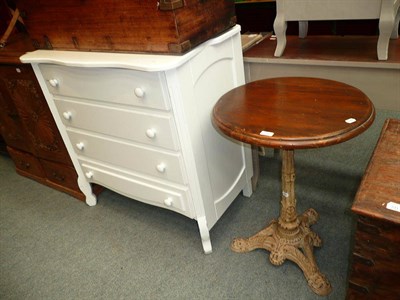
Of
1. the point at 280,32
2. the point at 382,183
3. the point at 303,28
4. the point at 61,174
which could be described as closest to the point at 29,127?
the point at 61,174

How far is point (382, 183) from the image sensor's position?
905 millimetres

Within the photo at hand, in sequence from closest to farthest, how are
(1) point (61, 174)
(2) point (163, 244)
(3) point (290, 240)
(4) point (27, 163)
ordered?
(3) point (290, 240), (2) point (163, 244), (1) point (61, 174), (4) point (27, 163)

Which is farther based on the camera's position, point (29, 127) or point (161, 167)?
point (29, 127)

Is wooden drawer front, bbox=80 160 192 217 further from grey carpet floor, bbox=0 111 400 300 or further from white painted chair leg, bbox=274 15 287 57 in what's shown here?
white painted chair leg, bbox=274 15 287 57

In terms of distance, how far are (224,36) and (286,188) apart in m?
0.69

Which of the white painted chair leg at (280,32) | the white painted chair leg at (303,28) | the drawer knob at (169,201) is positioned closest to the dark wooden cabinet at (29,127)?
the drawer knob at (169,201)

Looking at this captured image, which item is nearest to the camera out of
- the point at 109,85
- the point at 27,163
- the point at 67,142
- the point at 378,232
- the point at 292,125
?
the point at 378,232

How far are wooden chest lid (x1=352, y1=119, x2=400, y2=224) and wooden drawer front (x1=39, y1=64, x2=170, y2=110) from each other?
71 cm

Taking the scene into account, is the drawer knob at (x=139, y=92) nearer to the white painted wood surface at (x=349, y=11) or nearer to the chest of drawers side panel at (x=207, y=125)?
the chest of drawers side panel at (x=207, y=125)

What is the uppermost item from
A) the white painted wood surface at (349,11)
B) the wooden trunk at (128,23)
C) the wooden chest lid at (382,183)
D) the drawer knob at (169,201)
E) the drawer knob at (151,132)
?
the wooden trunk at (128,23)

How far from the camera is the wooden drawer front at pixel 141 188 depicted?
140 centimetres

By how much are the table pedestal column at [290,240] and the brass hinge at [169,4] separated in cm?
66

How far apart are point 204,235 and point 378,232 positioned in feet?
2.54

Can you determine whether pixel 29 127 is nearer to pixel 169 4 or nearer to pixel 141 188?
pixel 141 188
